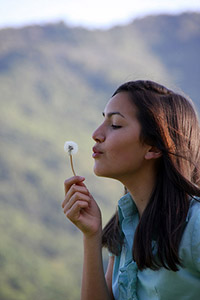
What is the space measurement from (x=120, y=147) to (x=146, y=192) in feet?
0.75

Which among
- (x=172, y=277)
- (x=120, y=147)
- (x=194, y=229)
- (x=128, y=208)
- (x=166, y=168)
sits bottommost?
(x=172, y=277)

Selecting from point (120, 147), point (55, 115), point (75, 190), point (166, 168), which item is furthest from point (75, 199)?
point (55, 115)

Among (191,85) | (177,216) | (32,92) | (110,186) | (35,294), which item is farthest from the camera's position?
(32,92)

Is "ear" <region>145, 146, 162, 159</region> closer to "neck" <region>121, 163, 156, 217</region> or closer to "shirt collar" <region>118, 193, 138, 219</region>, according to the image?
"neck" <region>121, 163, 156, 217</region>

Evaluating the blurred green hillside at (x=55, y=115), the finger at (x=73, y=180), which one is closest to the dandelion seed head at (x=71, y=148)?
the finger at (x=73, y=180)

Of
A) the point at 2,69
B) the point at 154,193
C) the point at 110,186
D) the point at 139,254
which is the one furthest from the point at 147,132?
the point at 2,69

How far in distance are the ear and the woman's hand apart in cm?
29

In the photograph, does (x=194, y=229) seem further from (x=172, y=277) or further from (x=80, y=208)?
(x=80, y=208)

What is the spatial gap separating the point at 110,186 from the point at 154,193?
650 centimetres

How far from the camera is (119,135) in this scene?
1.55m

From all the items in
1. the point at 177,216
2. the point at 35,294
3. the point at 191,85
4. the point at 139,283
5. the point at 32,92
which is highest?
the point at 32,92

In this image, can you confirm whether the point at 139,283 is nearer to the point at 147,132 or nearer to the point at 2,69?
the point at 147,132

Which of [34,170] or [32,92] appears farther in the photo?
[32,92]

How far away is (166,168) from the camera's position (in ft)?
5.13
